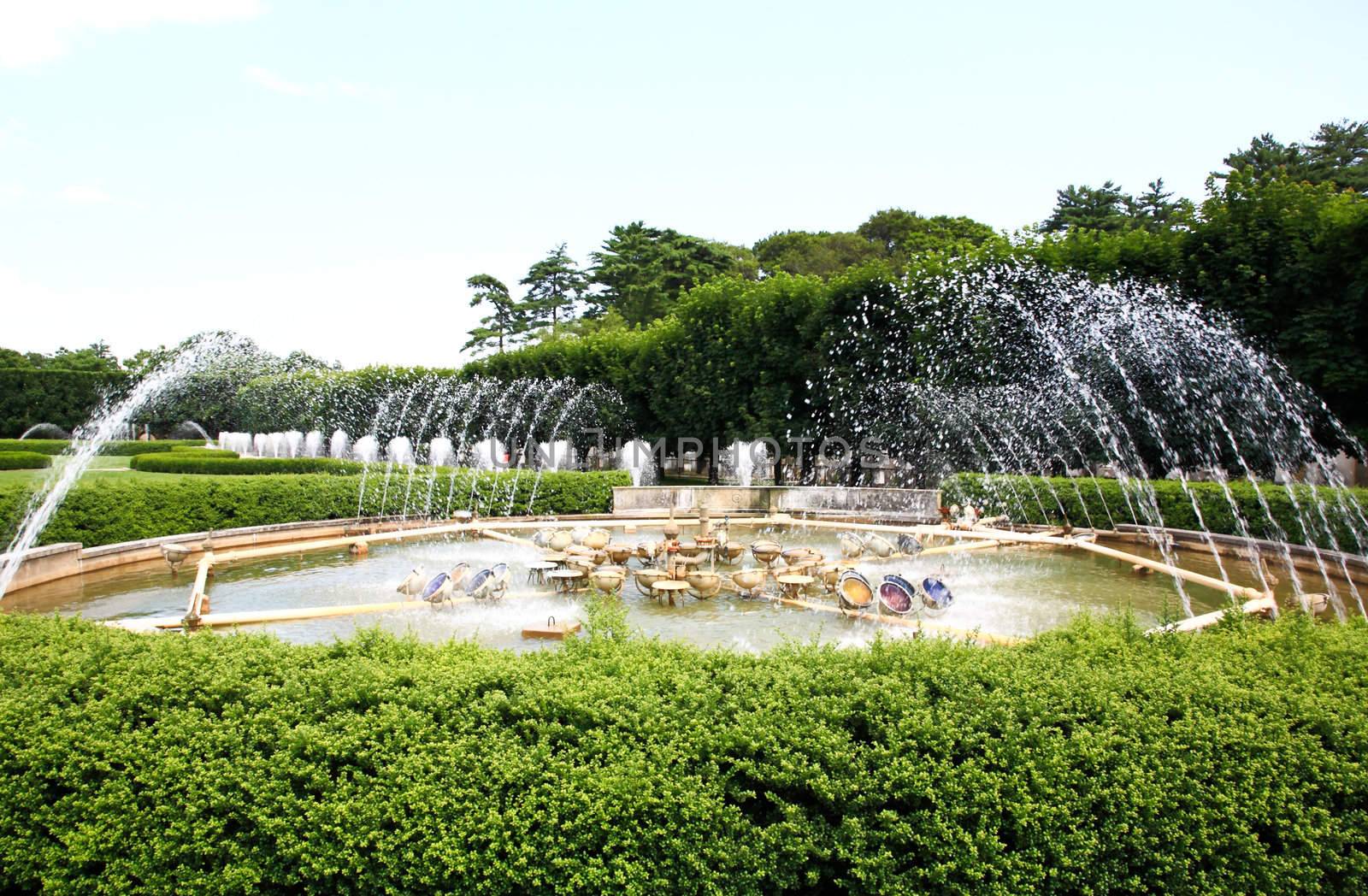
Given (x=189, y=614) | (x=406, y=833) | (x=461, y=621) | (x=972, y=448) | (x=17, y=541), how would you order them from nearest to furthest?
(x=406, y=833) → (x=189, y=614) → (x=461, y=621) → (x=17, y=541) → (x=972, y=448)

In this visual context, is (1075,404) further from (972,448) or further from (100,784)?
(100,784)

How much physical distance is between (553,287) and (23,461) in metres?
37.4

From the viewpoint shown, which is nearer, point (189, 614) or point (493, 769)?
point (493, 769)

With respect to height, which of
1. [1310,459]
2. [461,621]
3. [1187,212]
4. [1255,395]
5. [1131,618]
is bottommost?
[461,621]

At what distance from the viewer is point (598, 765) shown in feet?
11.4

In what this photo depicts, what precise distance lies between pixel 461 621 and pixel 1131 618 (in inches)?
228

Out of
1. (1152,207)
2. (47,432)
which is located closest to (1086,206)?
(1152,207)

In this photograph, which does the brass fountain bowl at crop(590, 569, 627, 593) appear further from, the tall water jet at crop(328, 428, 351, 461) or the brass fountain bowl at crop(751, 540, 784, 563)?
the tall water jet at crop(328, 428, 351, 461)

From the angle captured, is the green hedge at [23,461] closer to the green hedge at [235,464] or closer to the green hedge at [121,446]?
the green hedge at [235,464]

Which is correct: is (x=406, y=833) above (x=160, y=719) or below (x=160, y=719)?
below

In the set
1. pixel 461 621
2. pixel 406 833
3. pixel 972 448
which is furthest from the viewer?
pixel 972 448

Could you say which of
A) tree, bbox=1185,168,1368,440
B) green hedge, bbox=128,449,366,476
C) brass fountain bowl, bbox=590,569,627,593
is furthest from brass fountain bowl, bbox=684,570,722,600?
tree, bbox=1185,168,1368,440

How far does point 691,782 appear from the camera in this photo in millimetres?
3387

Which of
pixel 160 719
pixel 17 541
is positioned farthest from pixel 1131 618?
pixel 17 541
